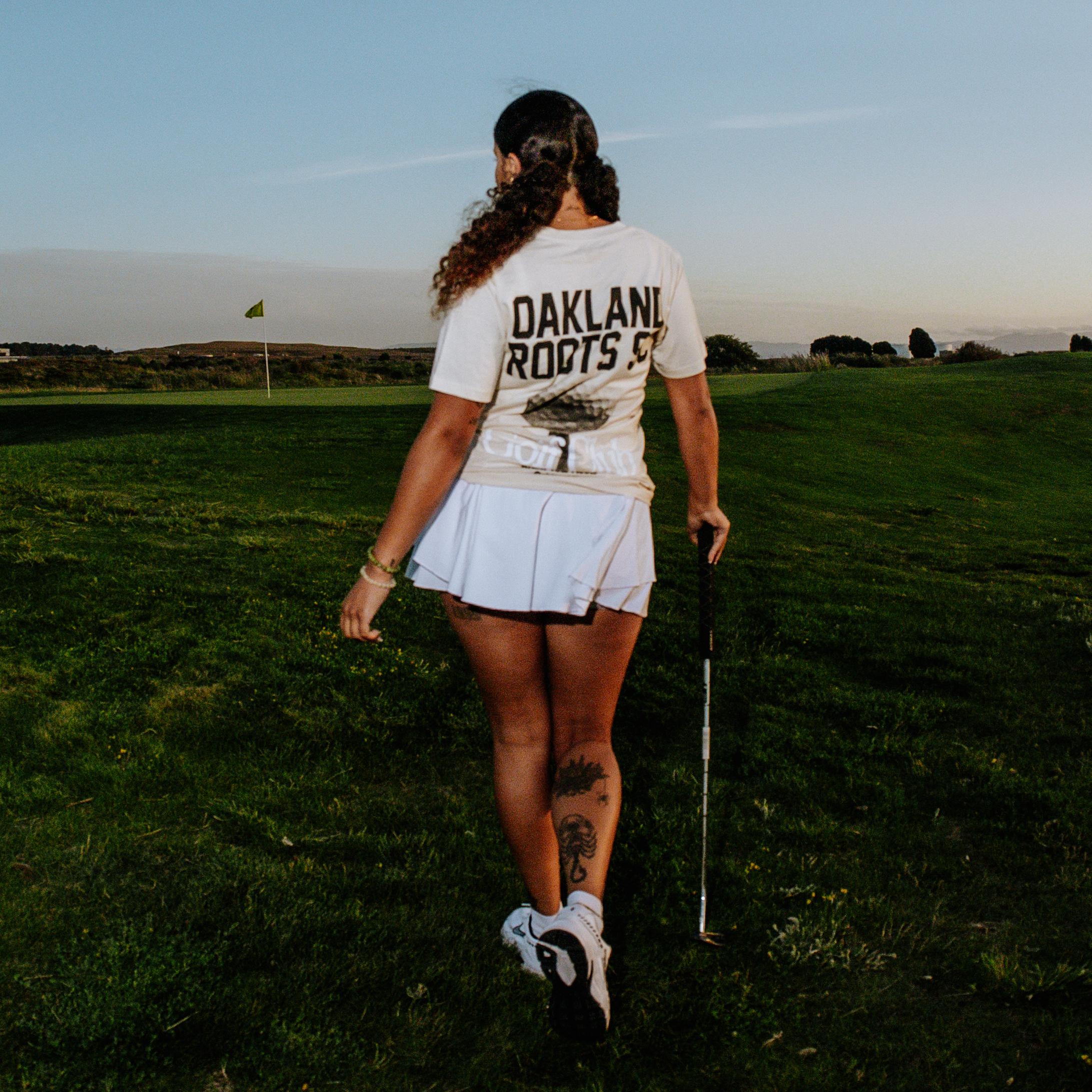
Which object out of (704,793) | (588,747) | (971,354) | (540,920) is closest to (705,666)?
(704,793)

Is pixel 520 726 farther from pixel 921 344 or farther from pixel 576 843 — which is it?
pixel 921 344

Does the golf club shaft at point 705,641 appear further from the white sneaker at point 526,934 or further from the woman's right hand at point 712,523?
the white sneaker at point 526,934

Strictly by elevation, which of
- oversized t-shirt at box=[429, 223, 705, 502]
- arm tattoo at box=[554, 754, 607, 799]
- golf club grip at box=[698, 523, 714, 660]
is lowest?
arm tattoo at box=[554, 754, 607, 799]

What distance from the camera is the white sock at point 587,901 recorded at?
9.24 feet

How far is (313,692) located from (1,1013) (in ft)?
9.54

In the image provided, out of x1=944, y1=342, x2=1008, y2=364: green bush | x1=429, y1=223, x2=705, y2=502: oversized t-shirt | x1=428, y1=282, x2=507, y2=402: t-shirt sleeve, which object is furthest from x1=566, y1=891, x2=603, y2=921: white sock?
x1=944, y1=342, x2=1008, y2=364: green bush

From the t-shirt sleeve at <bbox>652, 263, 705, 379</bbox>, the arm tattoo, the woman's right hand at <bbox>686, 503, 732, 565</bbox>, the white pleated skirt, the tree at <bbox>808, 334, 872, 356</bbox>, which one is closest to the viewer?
the white pleated skirt

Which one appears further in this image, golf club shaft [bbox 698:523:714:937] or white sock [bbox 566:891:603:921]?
golf club shaft [bbox 698:523:714:937]

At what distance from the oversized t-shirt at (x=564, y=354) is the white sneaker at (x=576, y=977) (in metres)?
1.20

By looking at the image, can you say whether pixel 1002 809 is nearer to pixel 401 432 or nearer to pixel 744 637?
pixel 744 637

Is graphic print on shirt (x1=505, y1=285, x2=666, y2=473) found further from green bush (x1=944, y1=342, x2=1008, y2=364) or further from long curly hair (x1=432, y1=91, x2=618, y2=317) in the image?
green bush (x1=944, y1=342, x2=1008, y2=364)

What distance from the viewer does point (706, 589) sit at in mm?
3295

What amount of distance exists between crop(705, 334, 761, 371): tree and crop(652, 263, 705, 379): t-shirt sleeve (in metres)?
59.4

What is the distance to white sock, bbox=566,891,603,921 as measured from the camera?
282cm
